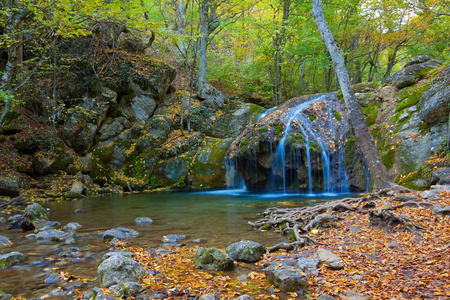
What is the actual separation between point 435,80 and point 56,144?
52.7 feet

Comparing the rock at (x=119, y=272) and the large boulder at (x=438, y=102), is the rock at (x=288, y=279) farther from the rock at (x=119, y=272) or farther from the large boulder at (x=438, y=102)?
the large boulder at (x=438, y=102)

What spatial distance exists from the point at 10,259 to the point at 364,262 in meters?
5.11

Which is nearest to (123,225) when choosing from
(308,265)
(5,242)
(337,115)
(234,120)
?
(5,242)

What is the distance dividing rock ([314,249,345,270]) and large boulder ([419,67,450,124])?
725 centimetres

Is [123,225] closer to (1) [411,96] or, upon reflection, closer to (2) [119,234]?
(2) [119,234]

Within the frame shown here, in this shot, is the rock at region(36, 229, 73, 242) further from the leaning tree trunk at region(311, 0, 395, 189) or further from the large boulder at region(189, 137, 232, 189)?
the large boulder at region(189, 137, 232, 189)

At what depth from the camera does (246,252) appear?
14.3 ft

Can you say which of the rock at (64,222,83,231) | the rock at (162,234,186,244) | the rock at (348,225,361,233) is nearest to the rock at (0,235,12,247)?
the rock at (64,222,83,231)

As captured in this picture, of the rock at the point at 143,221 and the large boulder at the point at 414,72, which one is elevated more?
the large boulder at the point at 414,72

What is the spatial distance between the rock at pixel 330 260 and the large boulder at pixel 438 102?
7.25 metres

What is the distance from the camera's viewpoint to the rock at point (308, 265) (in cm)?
357

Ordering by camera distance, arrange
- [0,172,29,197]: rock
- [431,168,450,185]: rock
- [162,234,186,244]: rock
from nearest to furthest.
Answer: [162,234,186,244]: rock
[431,168,450,185]: rock
[0,172,29,197]: rock

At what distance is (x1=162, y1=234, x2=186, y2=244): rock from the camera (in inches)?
219

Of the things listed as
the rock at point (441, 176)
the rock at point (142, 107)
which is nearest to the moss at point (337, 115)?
the rock at point (441, 176)
